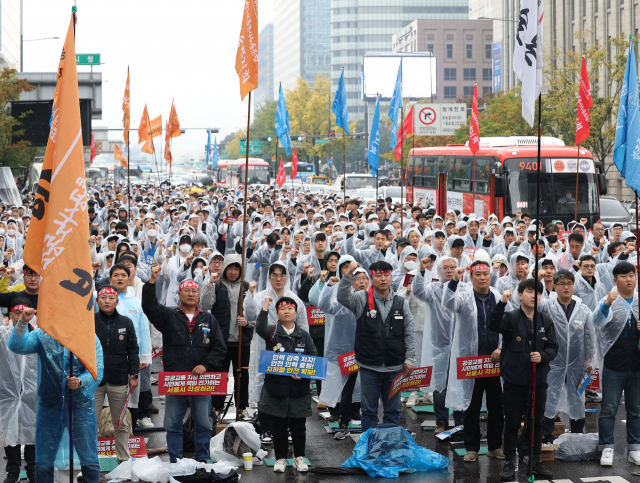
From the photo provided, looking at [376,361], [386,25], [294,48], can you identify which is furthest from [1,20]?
[294,48]

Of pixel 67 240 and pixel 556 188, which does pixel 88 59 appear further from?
pixel 67 240

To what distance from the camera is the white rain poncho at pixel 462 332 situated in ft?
23.7

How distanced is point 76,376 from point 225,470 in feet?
4.81

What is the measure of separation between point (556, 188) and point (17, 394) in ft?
47.6

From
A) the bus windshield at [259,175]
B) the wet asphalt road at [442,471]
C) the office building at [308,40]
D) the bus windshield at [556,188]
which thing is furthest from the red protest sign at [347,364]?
the office building at [308,40]

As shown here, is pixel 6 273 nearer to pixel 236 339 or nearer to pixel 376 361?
pixel 236 339

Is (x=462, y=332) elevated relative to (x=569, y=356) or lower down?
elevated

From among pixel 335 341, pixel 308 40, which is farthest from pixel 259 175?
pixel 308 40

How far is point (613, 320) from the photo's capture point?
6.95 meters

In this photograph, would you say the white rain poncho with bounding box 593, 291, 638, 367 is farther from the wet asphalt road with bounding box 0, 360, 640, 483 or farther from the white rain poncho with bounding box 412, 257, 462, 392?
the white rain poncho with bounding box 412, 257, 462, 392

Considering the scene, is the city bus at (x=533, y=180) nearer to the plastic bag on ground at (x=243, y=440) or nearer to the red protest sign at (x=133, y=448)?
the plastic bag on ground at (x=243, y=440)

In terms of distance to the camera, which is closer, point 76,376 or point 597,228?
point 76,376

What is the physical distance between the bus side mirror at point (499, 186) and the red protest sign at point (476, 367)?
12099mm

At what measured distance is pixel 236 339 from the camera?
801cm
